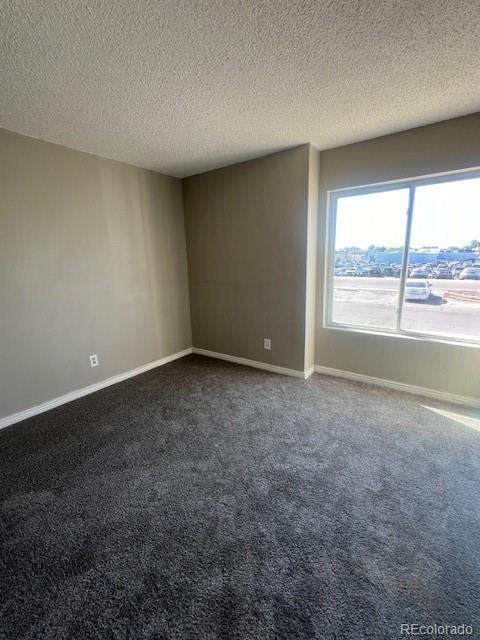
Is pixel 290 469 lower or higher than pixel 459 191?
lower

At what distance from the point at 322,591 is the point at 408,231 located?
9.00 ft

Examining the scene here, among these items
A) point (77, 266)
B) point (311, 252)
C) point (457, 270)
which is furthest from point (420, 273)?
point (77, 266)

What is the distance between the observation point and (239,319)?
3.61 m

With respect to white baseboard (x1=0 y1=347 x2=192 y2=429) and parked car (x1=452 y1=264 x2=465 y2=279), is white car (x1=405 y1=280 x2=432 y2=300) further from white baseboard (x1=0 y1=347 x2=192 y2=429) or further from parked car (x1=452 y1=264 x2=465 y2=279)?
white baseboard (x1=0 y1=347 x2=192 y2=429)

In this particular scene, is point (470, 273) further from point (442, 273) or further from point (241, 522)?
point (241, 522)

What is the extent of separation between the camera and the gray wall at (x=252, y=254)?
296cm

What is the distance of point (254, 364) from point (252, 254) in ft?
4.43

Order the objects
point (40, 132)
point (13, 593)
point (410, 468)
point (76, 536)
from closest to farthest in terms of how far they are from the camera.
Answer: point (13, 593), point (76, 536), point (410, 468), point (40, 132)

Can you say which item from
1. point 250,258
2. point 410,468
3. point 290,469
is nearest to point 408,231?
point 250,258

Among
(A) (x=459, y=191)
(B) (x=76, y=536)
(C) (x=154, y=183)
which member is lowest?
(B) (x=76, y=536)

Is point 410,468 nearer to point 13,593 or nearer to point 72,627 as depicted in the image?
point 72,627

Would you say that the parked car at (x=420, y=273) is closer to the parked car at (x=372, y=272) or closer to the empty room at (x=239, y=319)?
the empty room at (x=239, y=319)

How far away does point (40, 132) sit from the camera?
2334 millimetres

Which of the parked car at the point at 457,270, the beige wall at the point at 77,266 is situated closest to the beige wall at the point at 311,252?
the parked car at the point at 457,270
